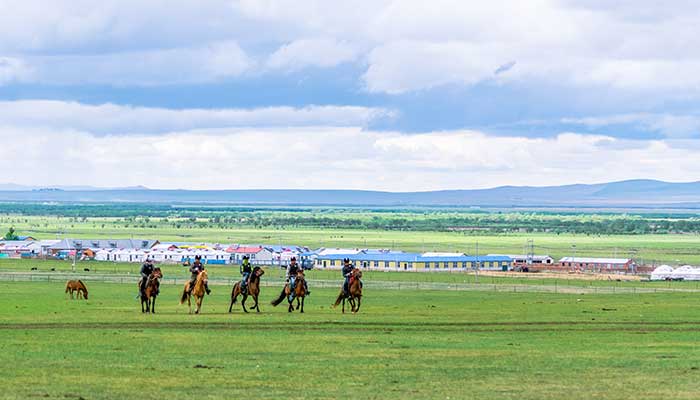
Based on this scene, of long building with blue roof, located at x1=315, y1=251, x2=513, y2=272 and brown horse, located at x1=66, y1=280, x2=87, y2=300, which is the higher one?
brown horse, located at x1=66, y1=280, x2=87, y2=300

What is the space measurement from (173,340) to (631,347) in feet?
43.6

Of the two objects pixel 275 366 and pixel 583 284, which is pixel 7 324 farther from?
pixel 583 284

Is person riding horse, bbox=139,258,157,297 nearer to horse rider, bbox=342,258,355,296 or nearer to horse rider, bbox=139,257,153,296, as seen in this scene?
horse rider, bbox=139,257,153,296

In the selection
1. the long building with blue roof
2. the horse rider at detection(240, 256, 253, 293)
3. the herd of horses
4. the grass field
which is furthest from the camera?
the long building with blue roof

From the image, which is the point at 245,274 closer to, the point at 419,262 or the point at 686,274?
the point at 686,274

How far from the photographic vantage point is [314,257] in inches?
6457

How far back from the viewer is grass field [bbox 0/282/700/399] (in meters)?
25.3

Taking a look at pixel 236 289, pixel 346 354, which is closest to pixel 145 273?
pixel 236 289

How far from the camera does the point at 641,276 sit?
137m

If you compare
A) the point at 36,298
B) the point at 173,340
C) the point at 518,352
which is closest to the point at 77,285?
the point at 36,298

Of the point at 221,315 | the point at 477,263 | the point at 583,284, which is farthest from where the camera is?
the point at 477,263

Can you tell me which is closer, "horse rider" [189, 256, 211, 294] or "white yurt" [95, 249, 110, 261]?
"horse rider" [189, 256, 211, 294]

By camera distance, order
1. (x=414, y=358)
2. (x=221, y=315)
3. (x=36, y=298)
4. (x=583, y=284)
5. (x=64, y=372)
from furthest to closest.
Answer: (x=583, y=284), (x=36, y=298), (x=221, y=315), (x=414, y=358), (x=64, y=372)

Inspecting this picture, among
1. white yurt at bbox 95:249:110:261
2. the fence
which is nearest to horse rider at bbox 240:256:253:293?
the fence
